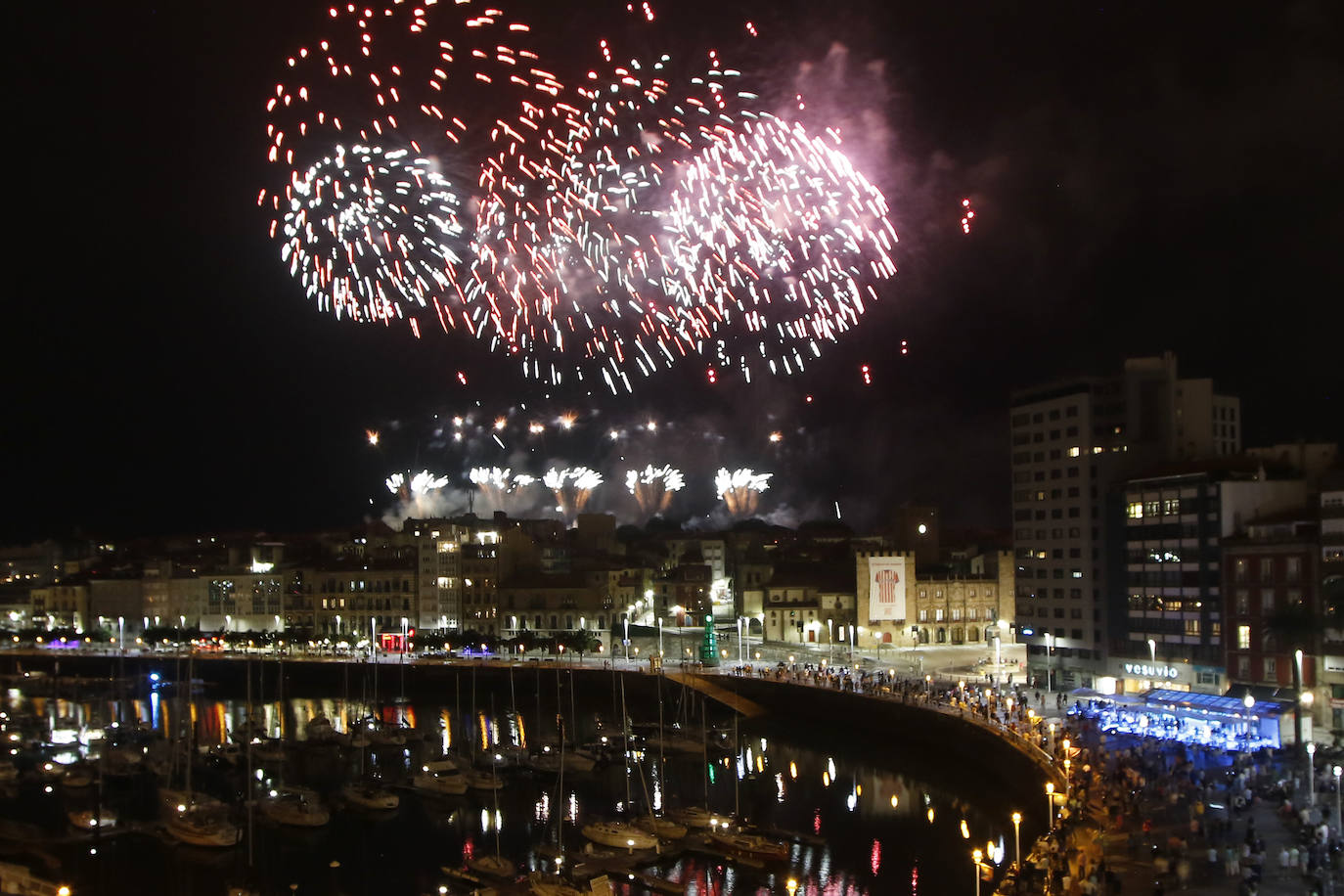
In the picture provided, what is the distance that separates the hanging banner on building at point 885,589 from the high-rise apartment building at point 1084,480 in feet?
45.9

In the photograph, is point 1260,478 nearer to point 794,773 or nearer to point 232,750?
point 794,773

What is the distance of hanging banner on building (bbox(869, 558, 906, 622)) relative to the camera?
2773 inches

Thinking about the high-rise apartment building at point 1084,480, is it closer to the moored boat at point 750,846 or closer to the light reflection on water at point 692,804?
the light reflection on water at point 692,804

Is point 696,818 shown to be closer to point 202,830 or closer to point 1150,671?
point 202,830

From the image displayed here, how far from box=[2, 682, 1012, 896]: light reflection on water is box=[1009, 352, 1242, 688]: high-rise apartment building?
12.5m

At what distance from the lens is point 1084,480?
5403 centimetres

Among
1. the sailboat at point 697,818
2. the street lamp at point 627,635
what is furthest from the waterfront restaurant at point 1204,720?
the street lamp at point 627,635

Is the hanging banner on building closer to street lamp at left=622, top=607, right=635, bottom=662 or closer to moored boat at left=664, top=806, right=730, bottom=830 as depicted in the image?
street lamp at left=622, top=607, right=635, bottom=662

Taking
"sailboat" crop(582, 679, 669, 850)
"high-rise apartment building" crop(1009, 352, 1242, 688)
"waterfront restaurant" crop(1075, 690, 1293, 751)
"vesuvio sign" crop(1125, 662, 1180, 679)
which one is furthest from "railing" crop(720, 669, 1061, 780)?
"sailboat" crop(582, 679, 669, 850)

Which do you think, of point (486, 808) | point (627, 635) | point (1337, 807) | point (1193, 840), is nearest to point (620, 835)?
point (486, 808)

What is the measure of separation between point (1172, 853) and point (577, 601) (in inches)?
2189

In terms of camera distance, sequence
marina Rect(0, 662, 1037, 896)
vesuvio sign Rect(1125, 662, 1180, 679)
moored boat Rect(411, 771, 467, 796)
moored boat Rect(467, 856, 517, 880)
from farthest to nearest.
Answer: vesuvio sign Rect(1125, 662, 1180, 679), moored boat Rect(411, 771, 467, 796), marina Rect(0, 662, 1037, 896), moored boat Rect(467, 856, 517, 880)

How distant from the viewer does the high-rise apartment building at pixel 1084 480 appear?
2069 inches

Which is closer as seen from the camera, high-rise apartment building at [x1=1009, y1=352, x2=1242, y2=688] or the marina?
the marina
